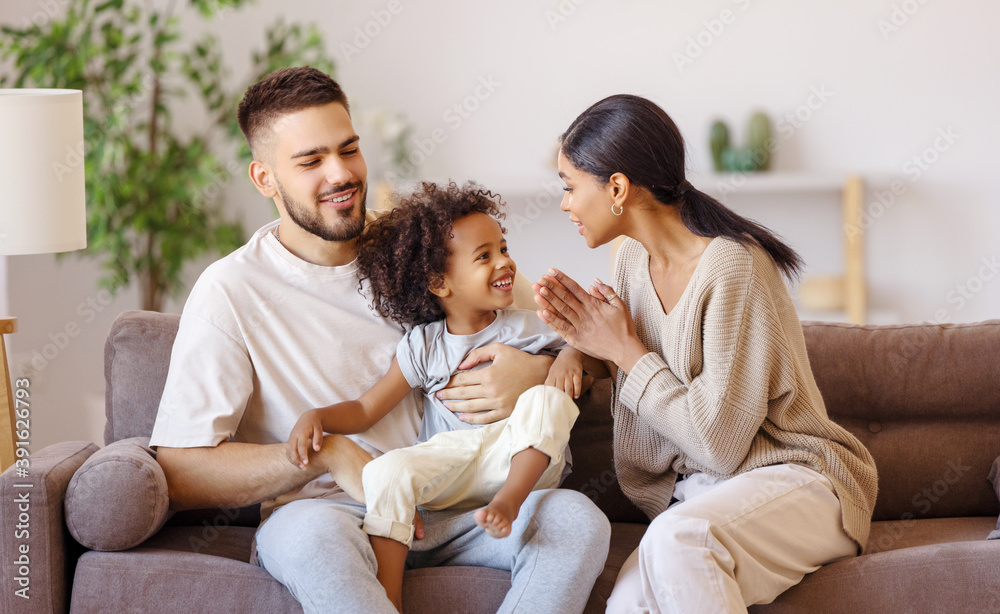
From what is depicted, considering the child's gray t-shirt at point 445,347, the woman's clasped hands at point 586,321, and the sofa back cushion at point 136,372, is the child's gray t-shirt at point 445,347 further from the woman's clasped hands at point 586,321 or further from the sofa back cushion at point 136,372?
the sofa back cushion at point 136,372

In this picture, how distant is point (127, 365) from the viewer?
201cm

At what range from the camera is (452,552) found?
1704 millimetres

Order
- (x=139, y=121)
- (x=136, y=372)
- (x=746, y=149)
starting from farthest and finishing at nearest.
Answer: (x=746, y=149)
(x=139, y=121)
(x=136, y=372)

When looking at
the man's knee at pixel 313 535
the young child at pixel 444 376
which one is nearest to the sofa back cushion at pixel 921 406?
the young child at pixel 444 376

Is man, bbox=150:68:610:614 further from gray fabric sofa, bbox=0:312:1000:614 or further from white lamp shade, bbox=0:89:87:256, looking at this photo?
white lamp shade, bbox=0:89:87:256

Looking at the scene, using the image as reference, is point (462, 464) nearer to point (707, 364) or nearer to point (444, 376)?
point (444, 376)

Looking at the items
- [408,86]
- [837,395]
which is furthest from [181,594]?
[408,86]

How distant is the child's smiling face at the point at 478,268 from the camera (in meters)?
1.78

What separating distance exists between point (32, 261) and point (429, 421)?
2.42 meters

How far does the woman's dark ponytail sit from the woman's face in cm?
2

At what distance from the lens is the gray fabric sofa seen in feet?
5.24

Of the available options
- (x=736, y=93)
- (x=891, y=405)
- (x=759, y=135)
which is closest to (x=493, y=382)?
(x=891, y=405)

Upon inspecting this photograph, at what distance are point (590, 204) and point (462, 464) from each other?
538 millimetres

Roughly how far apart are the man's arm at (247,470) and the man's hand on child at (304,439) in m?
0.03
